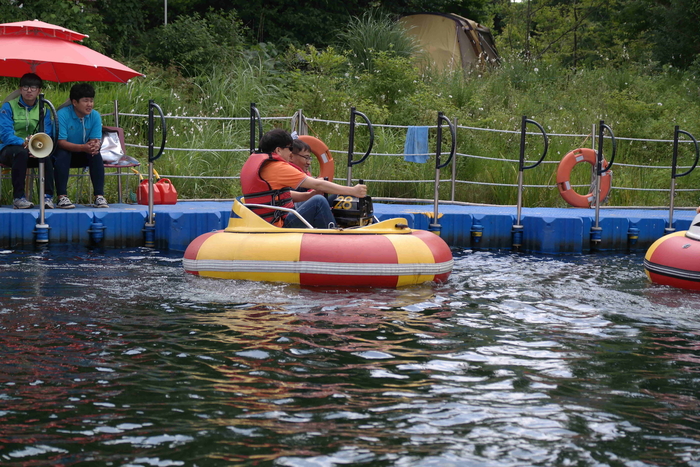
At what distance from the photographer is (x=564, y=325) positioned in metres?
5.47

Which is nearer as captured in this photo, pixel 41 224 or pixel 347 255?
pixel 347 255

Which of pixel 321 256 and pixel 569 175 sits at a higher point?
pixel 569 175

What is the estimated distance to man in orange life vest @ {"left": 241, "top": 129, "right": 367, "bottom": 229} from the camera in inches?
272

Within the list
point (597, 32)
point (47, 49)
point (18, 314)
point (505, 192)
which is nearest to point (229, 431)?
point (18, 314)

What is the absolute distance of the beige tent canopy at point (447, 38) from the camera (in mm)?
17344

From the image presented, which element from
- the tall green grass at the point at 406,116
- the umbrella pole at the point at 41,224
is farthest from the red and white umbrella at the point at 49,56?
the tall green grass at the point at 406,116

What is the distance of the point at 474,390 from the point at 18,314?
3042mm

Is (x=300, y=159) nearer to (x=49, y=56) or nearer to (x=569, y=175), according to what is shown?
(x=49, y=56)

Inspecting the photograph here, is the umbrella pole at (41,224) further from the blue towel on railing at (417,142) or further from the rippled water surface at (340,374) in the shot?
the blue towel on railing at (417,142)

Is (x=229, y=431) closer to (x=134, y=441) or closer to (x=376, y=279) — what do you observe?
(x=134, y=441)

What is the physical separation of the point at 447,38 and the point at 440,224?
901 centimetres

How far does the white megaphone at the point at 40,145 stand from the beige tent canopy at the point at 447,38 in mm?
10361

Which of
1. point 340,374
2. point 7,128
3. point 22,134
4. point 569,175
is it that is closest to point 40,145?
point 7,128

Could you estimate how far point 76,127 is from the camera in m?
8.72
